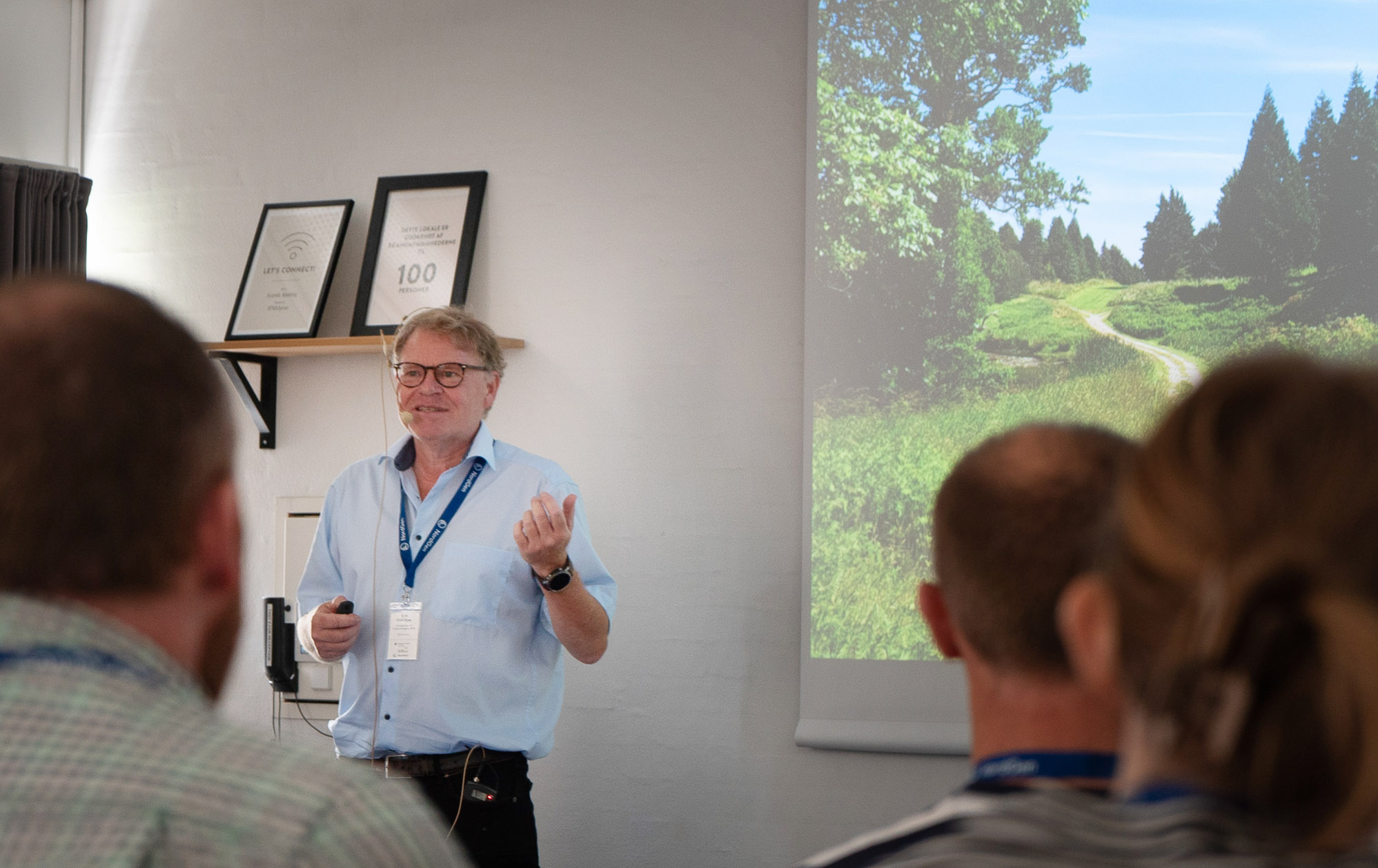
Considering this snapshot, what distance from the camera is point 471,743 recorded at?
2244mm

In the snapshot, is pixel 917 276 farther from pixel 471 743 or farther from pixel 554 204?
pixel 471 743

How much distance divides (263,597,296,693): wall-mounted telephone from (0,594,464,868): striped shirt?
101 inches

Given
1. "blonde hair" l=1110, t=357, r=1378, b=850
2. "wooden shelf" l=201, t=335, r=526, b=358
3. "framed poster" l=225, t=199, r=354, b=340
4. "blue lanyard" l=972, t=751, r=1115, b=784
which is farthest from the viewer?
"framed poster" l=225, t=199, r=354, b=340

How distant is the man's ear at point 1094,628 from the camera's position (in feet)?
1.83

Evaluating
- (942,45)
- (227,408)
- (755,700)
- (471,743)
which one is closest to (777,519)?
(755,700)

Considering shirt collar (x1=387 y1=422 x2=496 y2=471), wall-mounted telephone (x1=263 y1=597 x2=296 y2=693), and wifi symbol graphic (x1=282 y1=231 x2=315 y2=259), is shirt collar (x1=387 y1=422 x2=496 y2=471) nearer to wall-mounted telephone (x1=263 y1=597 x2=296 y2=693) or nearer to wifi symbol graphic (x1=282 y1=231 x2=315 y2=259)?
wall-mounted telephone (x1=263 y1=597 x2=296 y2=693)

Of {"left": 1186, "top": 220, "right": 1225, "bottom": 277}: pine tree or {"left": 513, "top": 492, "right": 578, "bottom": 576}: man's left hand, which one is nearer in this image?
{"left": 513, "top": 492, "right": 578, "bottom": 576}: man's left hand

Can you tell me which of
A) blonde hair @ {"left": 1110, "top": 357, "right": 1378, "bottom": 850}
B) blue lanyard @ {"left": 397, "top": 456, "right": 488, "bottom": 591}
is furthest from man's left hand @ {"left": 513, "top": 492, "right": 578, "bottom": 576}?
blonde hair @ {"left": 1110, "top": 357, "right": 1378, "bottom": 850}

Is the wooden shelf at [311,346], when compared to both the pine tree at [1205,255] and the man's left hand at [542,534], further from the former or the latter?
the pine tree at [1205,255]

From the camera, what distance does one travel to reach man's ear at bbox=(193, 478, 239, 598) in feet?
2.22

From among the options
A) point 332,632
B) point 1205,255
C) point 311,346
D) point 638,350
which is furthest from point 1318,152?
point 311,346

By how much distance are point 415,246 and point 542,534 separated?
4.18 feet

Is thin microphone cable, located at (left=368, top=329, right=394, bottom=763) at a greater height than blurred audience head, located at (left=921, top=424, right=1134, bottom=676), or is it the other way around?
blurred audience head, located at (left=921, top=424, right=1134, bottom=676)

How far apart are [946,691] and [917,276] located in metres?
1.01
